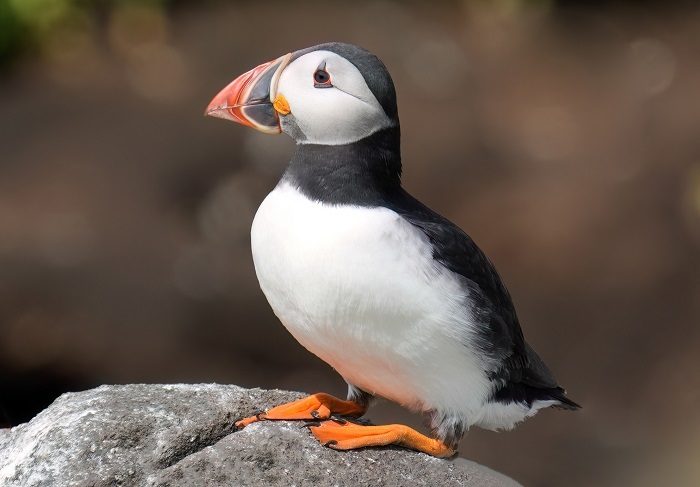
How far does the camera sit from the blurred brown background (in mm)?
7102

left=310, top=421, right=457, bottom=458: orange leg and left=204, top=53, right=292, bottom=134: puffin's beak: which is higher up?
left=204, top=53, right=292, bottom=134: puffin's beak

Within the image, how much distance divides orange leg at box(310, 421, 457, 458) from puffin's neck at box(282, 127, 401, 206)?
68 centimetres

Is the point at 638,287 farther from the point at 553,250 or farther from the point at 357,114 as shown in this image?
the point at 357,114

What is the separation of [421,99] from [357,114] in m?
5.30

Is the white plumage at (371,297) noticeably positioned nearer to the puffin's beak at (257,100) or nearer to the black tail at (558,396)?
the puffin's beak at (257,100)

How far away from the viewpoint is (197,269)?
7441 mm

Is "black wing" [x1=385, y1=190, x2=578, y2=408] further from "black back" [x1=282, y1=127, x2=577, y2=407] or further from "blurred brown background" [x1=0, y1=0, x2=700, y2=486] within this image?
"blurred brown background" [x1=0, y1=0, x2=700, y2=486]

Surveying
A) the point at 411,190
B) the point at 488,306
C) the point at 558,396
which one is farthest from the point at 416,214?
the point at 411,190

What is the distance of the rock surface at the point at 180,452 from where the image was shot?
287cm

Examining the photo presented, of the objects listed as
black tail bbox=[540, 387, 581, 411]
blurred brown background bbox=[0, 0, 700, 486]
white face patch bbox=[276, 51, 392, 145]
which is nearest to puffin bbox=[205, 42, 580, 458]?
white face patch bbox=[276, 51, 392, 145]

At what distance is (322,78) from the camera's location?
9.78ft

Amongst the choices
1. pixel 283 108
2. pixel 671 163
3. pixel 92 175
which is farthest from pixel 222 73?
pixel 283 108

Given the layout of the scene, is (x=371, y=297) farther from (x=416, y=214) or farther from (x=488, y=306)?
(x=488, y=306)

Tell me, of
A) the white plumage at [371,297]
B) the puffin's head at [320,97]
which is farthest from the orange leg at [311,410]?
the puffin's head at [320,97]
